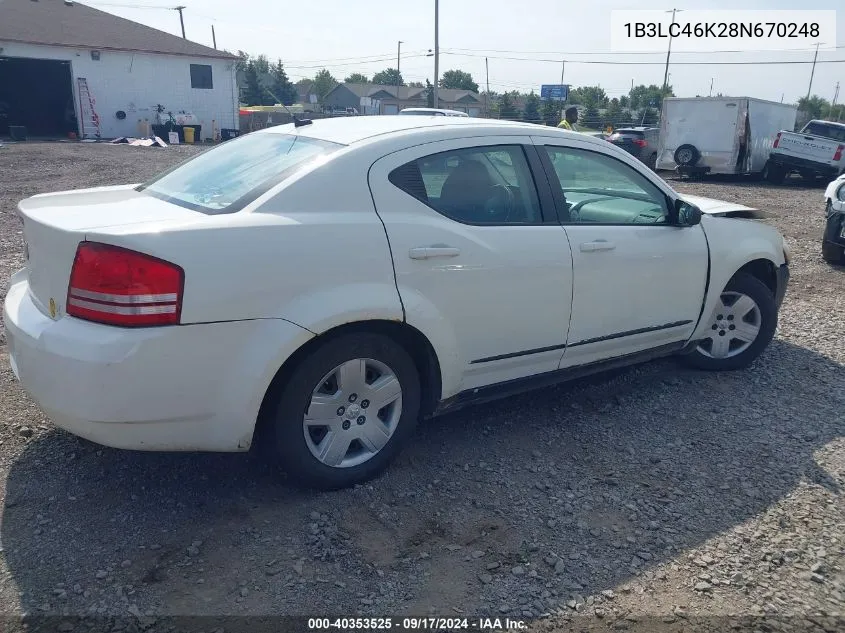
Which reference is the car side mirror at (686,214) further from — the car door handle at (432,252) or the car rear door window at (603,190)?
the car door handle at (432,252)

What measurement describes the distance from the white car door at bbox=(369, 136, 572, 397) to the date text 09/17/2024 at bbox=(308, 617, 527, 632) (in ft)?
3.99

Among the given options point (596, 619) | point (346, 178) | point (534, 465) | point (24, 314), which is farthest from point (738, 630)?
point (24, 314)

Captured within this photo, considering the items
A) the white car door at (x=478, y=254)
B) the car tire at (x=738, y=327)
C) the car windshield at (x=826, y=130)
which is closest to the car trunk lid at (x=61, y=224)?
the white car door at (x=478, y=254)

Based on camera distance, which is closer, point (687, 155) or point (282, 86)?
point (687, 155)

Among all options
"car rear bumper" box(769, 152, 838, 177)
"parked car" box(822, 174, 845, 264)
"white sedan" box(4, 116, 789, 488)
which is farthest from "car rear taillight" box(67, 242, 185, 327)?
"car rear bumper" box(769, 152, 838, 177)

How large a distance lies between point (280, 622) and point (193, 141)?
30.0 m

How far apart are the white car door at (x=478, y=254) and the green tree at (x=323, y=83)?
100954 millimetres

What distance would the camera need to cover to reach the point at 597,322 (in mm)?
3939

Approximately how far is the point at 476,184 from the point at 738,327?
2448 mm

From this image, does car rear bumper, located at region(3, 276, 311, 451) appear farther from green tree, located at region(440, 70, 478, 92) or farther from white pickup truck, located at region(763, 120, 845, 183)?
green tree, located at region(440, 70, 478, 92)

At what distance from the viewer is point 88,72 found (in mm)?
28562

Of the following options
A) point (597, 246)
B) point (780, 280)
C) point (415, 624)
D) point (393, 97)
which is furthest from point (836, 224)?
point (393, 97)

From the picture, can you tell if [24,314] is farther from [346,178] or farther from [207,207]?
[346,178]

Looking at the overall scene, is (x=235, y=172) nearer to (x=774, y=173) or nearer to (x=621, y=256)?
(x=621, y=256)
